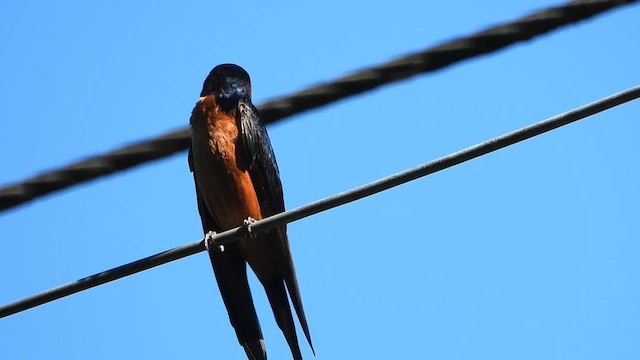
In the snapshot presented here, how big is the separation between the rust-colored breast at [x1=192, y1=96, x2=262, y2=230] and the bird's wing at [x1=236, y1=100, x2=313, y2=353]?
64 millimetres

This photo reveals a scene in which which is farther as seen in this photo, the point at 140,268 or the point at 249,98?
the point at 249,98

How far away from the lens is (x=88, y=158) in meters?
3.50

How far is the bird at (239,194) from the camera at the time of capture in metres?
7.18

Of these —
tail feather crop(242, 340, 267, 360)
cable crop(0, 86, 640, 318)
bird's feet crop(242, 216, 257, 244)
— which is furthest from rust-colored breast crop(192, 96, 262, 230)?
cable crop(0, 86, 640, 318)

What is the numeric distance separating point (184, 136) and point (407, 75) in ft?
2.54

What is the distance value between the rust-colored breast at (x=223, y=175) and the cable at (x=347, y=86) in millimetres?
3936

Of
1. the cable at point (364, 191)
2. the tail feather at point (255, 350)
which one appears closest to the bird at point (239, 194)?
the tail feather at point (255, 350)

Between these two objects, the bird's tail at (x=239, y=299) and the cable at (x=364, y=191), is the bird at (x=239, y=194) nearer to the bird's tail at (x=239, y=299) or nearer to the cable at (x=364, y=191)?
the bird's tail at (x=239, y=299)

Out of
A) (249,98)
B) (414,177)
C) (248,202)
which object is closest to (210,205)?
(248,202)

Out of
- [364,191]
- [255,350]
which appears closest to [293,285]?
[255,350]

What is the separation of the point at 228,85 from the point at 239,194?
1.16 meters

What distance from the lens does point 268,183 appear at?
25.3 ft

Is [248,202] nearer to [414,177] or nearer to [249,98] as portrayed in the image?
[249,98]

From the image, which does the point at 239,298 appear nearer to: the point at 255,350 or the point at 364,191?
the point at 255,350
